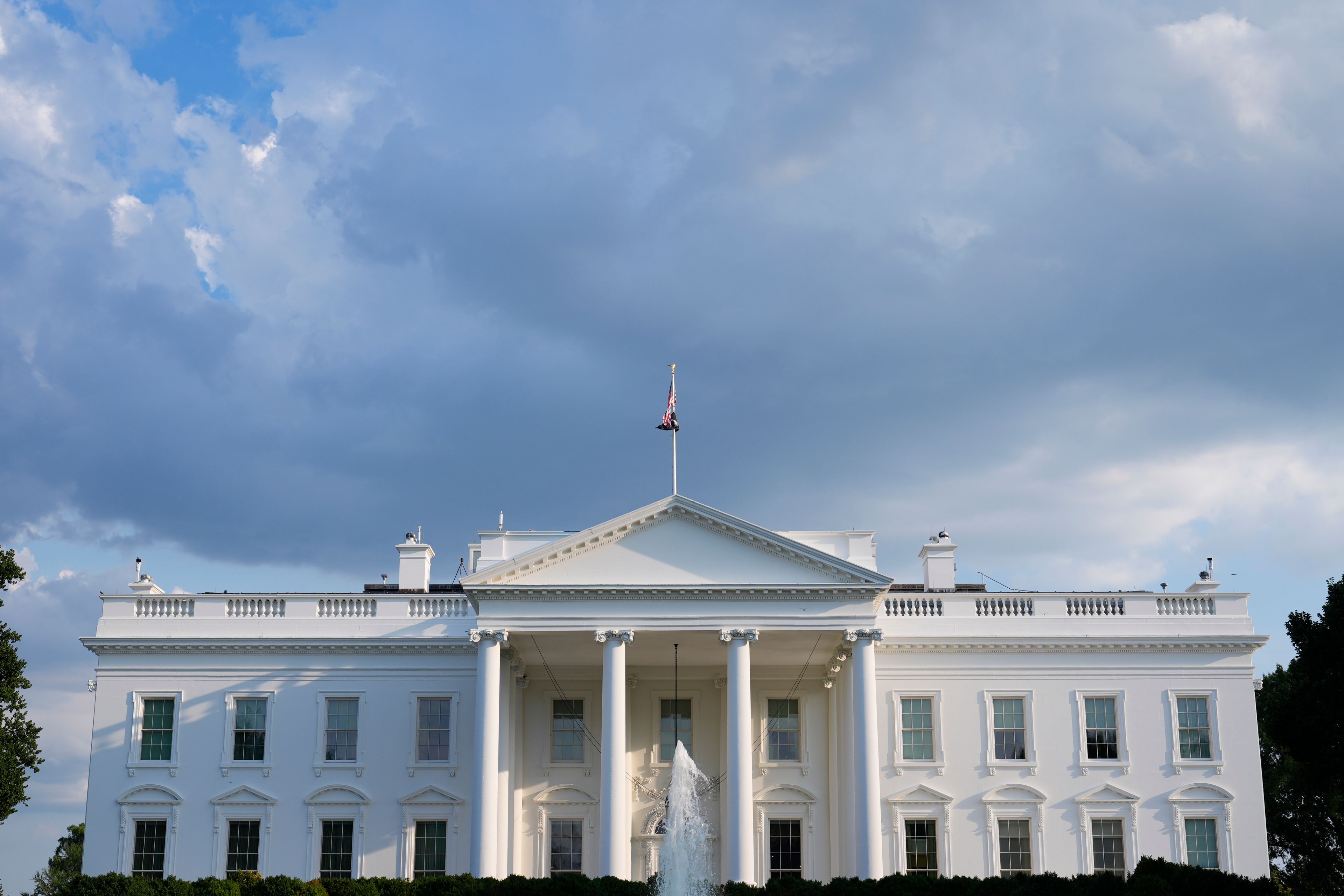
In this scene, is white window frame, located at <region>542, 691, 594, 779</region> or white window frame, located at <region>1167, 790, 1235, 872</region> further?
white window frame, located at <region>542, 691, 594, 779</region>

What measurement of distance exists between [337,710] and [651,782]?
9.13m

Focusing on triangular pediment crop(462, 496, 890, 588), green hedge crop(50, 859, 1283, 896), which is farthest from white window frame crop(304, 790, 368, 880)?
triangular pediment crop(462, 496, 890, 588)

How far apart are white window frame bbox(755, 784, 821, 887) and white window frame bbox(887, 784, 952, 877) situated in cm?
237

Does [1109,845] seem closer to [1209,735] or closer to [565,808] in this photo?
[1209,735]

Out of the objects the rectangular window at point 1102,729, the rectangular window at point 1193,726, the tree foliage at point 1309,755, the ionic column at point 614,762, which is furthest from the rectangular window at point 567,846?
the tree foliage at point 1309,755

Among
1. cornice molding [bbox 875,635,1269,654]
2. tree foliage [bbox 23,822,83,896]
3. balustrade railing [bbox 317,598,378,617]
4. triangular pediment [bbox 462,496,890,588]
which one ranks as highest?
triangular pediment [bbox 462,496,890,588]

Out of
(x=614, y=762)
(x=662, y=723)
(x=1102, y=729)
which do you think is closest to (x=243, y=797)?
(x=614, y=762)

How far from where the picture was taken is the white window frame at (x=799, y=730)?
118 feet

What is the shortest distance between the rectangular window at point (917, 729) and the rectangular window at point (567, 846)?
30.6 feet

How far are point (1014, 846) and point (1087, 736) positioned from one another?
3.67 meters

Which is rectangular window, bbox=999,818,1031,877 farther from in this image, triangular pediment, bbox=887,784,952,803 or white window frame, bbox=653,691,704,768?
white window frame, bbox=653,691,704,768

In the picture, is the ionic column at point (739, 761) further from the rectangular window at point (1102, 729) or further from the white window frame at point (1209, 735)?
the white window frame at point (1209, 735)

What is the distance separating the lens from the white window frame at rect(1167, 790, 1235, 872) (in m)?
34.0

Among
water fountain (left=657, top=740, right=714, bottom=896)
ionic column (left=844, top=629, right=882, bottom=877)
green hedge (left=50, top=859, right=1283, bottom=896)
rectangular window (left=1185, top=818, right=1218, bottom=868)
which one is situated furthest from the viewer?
water fountain (left=657, top=740, right=714, bottom=896)
